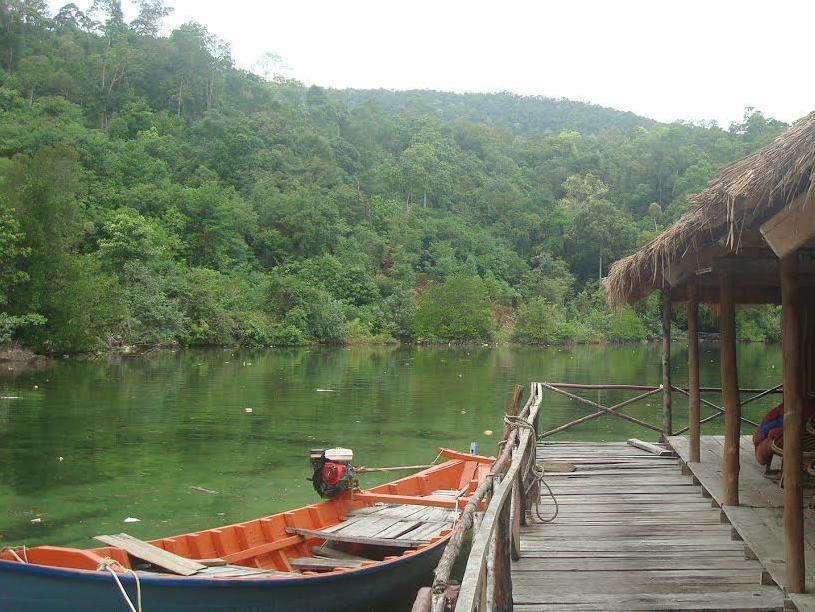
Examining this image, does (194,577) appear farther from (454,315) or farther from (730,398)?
(454,315)

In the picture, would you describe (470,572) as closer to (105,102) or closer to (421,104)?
(105,102)

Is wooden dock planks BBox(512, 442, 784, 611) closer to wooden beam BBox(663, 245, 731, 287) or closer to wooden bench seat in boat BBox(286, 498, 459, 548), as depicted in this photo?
wooden bench seat in boat BBox(286, 498, 459, 548)

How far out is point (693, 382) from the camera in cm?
820

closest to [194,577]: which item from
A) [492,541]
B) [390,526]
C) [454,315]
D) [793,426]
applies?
[492,541]

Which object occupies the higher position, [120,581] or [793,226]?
[793,226]

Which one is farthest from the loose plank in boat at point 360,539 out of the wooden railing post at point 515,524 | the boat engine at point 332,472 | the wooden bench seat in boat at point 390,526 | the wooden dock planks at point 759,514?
the wooden dock planks at point 759,514

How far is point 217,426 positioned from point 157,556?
11515 millimetres

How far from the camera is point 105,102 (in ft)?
224

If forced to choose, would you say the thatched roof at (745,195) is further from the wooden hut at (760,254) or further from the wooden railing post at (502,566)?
the wooden railing post at (502,566)

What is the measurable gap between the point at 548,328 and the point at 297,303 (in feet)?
59.4

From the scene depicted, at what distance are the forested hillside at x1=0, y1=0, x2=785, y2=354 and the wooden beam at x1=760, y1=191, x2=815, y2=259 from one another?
94.1ft

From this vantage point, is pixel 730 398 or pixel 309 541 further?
pixel 309 541

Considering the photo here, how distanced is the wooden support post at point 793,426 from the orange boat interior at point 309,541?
5.73ft

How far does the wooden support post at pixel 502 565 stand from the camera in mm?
3809
